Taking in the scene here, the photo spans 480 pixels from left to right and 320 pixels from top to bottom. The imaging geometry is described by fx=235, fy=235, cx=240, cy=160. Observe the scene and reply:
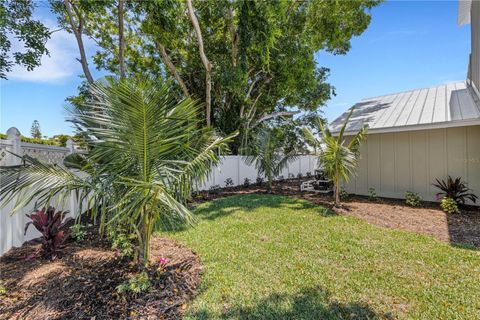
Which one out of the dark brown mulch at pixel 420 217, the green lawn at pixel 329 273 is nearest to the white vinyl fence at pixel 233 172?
the dark brown mulch at pixel 420 217

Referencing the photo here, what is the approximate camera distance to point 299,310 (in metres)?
2.58

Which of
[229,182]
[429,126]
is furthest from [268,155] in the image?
[429,126]

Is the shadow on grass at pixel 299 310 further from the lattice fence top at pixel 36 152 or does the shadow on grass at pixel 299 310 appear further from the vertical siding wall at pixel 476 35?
the vertical siding wall at pixel 476 35

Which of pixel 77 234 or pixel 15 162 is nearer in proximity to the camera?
pixel 15 162

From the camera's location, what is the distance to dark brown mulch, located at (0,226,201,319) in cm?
252

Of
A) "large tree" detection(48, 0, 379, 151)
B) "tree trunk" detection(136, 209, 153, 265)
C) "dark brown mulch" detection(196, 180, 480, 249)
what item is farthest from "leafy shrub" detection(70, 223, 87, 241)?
"dark brown mulch" detection(196, 180, 480, 249)

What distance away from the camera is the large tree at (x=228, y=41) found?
849 centimetres

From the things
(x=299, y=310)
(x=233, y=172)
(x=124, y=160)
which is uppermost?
(x=124, y=160)

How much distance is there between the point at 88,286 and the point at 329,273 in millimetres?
3151

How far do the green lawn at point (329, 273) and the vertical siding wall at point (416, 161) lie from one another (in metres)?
3.62

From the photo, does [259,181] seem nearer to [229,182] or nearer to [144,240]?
[229,182]

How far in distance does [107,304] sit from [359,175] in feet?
28.2

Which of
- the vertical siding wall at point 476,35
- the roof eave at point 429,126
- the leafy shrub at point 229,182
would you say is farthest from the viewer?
the leafy shrub at point 229,182

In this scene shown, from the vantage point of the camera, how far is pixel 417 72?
9.60 metres
